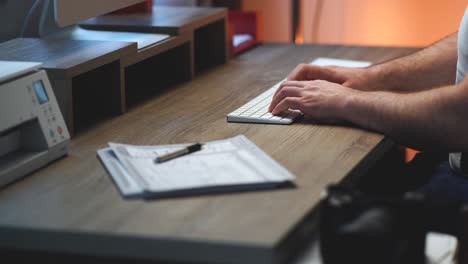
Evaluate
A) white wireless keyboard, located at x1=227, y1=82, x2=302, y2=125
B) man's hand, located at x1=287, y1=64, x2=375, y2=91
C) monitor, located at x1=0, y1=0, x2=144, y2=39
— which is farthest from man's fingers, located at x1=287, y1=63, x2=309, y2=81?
monitor, located at x1=0, y1=0, x2=144, y2=39

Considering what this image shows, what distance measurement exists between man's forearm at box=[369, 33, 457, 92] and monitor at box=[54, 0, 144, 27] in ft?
2.09

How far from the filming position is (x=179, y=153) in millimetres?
1372

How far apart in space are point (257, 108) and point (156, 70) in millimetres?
501

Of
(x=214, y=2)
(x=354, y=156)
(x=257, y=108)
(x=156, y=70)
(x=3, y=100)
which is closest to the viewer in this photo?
(x=3, y=100)

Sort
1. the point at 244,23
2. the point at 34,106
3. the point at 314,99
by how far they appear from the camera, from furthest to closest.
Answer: the point at 244,23 < the point at 314,99 < the point at 34,106

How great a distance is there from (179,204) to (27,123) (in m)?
0.37

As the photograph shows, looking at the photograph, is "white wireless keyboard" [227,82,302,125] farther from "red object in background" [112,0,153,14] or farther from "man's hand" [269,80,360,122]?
"red object in background" [112,0,153,14]

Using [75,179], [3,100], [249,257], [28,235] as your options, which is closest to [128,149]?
[75,179]

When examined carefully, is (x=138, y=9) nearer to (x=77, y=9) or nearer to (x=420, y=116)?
(x=77, y=9)

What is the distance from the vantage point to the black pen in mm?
1344

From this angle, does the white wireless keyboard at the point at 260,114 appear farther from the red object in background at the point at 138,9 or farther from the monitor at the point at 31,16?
the red object in background at the point at 138,9

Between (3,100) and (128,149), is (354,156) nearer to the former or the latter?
(128,149)

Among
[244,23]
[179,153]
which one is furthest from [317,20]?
[179,153]

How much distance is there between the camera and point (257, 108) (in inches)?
67.8
